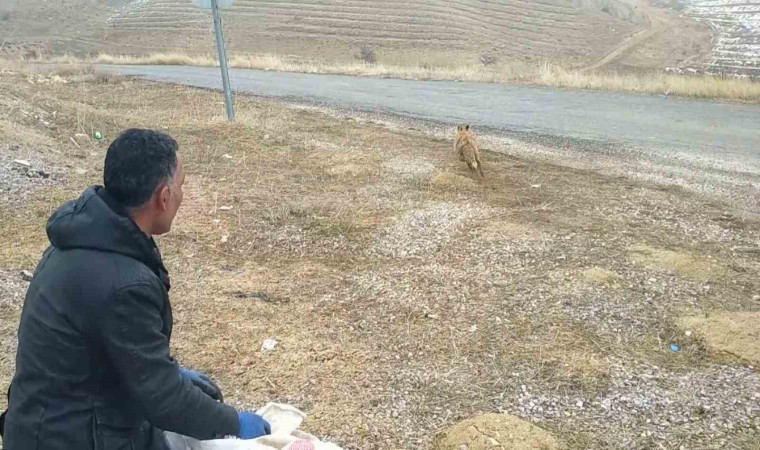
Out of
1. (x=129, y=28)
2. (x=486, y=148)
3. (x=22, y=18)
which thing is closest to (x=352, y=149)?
(x=486, y=148)

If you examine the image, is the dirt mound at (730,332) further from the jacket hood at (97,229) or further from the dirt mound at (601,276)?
the jacket hood at (97,229)

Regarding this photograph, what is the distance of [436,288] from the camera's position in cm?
493

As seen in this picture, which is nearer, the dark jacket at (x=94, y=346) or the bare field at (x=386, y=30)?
the dark jacket at (x=94, y=346)

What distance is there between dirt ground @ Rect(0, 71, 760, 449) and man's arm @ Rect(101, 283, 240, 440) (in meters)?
1.57

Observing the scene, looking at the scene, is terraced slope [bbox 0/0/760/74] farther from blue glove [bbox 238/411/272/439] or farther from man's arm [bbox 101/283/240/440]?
man's arm [bbox 101/283/240/440]

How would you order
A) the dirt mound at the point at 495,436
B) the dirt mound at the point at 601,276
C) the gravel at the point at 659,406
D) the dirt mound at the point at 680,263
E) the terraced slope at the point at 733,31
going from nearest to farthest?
1. the dirt mound at the point at 495,436
2. the gravel at the point at 659,406
3. the dirt mound at the point at 601,276
4. the dirt mound at the point at 680,263
5. the terraced slope at the point at 733,31

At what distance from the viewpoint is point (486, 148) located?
9688 mm

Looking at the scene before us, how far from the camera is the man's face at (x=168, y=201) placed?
1.94 m

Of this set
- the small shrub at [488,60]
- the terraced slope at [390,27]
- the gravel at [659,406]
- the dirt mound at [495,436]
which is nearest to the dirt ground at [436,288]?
the gravel at [659,406]

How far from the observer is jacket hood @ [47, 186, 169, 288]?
176cm

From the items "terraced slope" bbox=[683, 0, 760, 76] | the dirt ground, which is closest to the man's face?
the dirt ground

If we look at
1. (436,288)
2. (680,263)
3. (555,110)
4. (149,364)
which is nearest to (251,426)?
(149,364)

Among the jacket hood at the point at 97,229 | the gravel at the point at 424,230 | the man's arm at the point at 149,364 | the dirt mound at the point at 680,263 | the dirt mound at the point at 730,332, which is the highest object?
the jacket hood at the point at 97,229

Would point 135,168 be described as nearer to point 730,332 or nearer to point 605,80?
point 730,332
